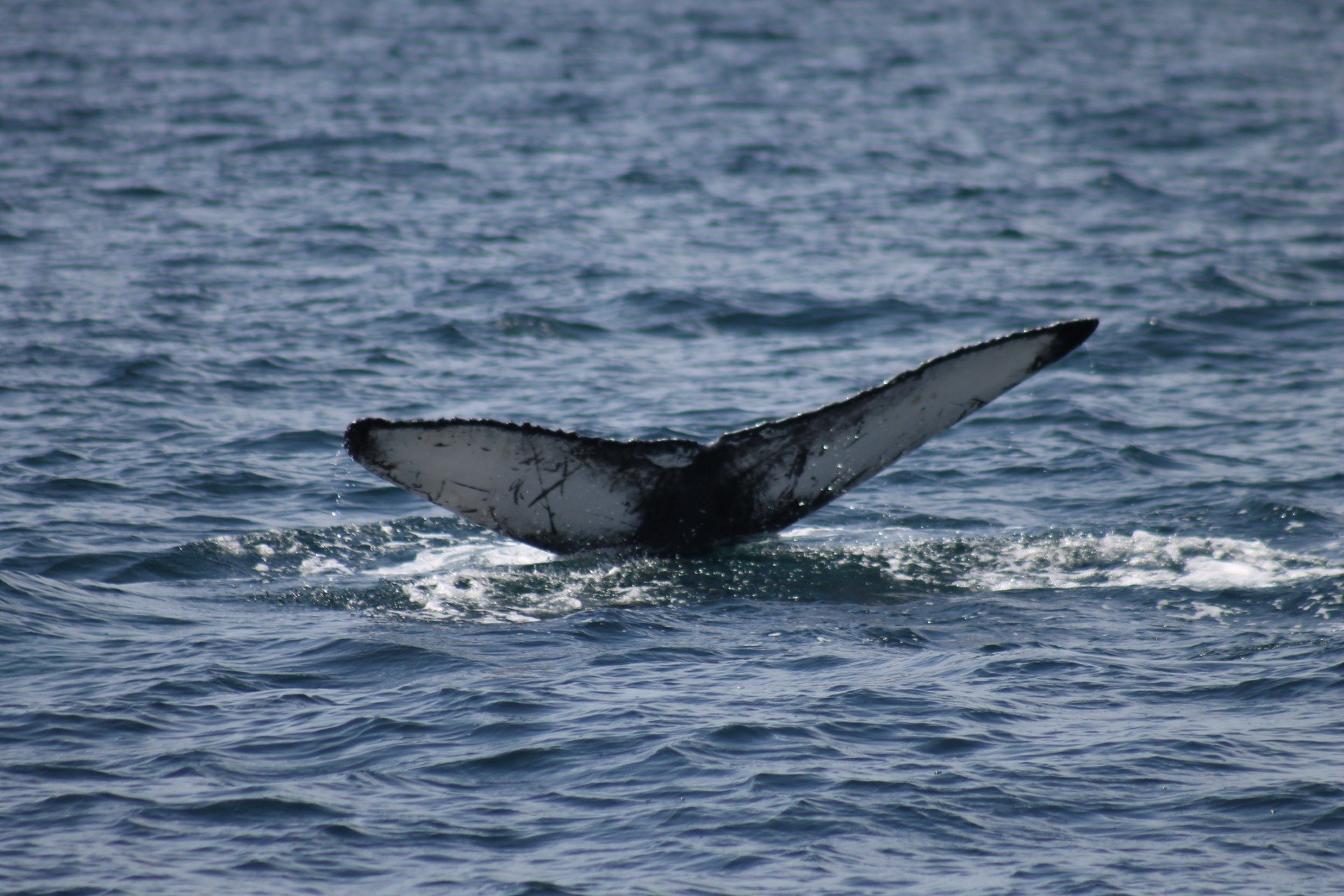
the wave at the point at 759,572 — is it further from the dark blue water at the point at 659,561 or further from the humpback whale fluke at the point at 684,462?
the humpback whale fluke at the point at 684,462

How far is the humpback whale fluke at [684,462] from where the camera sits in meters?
8.69

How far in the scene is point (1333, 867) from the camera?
611 centimetres

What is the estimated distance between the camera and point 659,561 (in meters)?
9.50

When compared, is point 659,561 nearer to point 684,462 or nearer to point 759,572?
point 759,572

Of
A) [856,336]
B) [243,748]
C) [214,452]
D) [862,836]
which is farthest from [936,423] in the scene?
[856,336]

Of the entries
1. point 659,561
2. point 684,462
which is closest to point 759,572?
point 659,561

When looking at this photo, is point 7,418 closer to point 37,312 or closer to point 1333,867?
point 37,312

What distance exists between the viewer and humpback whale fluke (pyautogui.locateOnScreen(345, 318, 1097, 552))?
8.69m

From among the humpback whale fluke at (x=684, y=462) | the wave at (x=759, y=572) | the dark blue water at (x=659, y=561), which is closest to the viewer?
the dark blue water at (x=659, y=561)

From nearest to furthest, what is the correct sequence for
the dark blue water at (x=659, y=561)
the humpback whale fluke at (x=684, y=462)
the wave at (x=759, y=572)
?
the dark blue water at (x=659, y=561), the humpback whale fluke at (x=684, y=462), the wave at (x=759, y=572)

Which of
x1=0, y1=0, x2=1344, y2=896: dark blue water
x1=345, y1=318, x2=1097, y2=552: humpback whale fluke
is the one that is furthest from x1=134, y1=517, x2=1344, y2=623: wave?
x1=345, y1=318, x2=1097, y2=552: humpback whale fluke

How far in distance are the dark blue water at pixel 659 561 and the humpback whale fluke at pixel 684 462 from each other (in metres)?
0.33

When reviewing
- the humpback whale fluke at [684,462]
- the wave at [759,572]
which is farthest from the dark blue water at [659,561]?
the humpback whale fluke at [684,462]

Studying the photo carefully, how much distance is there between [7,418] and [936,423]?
7.22 meters
